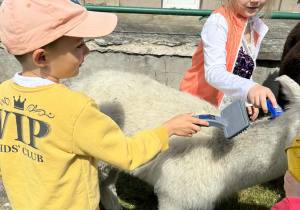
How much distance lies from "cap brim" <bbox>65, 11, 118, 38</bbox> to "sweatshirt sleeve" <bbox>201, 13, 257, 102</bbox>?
773 mm

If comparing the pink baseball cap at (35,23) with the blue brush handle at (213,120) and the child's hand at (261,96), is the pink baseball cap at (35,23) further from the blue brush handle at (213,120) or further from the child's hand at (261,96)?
the child's hand at (261,96)

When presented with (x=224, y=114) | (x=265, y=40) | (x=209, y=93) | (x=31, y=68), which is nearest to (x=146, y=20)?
(x=265, y=40)

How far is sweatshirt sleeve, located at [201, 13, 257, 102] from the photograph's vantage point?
1.75 metres

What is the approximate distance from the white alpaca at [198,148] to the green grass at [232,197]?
970 mm

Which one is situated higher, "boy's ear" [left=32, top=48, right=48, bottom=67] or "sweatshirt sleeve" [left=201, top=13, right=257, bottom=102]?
"boy's ear" [left=32, top=48, right=48, bottom=67]

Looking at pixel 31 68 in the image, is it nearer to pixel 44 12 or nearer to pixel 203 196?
pixel 44 12

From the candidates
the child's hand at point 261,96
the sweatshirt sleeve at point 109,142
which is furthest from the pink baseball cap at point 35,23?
the child's hand at point 261,96

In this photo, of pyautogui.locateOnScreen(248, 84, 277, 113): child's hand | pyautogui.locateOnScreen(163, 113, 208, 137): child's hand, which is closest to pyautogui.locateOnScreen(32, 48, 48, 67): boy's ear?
pyautogui.locateOnScreen(163, 113, 208, 137): child's hand

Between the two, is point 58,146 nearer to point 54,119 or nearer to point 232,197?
point 54,119

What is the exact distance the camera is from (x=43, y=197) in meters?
1.27

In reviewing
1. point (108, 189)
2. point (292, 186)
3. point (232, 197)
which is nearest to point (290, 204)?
point (292, 186)

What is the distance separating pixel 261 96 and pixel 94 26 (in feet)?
2.80

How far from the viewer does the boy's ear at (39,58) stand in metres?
1.10

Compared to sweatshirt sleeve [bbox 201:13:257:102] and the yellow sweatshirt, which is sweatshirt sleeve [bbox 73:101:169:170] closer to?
the yellow sweatshirt
